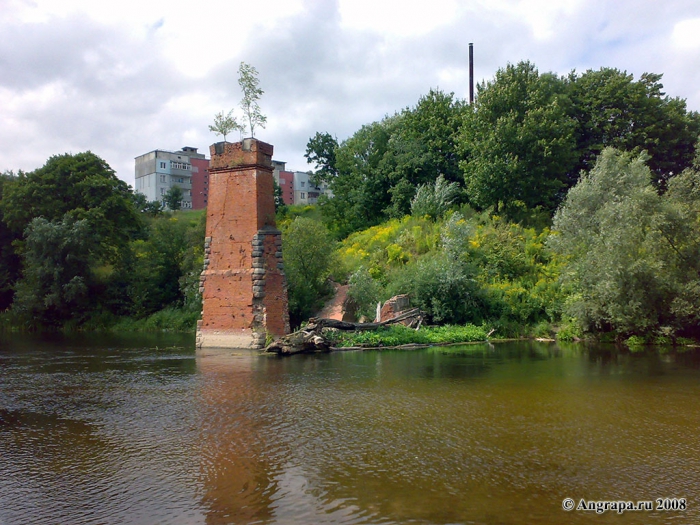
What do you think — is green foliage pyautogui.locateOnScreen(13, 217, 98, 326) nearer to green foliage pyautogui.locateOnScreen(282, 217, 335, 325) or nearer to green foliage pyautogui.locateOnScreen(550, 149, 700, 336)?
green foliage pyautogui.locateOnScreen(282, 217, 335, 325)

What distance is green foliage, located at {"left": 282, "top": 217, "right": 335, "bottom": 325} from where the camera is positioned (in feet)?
82.2

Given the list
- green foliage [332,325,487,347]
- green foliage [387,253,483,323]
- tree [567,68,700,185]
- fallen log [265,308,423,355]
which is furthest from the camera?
tree [567,68,700,185]

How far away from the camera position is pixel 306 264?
25938mm

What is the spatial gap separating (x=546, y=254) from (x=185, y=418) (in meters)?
23.3

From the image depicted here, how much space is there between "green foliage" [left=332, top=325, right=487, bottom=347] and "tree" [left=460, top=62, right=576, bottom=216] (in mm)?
9642

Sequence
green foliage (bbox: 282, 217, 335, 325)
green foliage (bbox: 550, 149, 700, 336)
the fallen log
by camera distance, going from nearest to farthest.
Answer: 1. the fallen log
2. green foliage (bbox: 550, 149, 700, 336)
3. green foliage (bbox: 282, 217, 335, 325)

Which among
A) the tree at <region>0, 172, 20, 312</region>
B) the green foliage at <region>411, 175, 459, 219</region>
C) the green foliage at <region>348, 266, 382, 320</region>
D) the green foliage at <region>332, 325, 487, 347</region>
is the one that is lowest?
the green foliage at <region>332, 325, 487, 347</region>

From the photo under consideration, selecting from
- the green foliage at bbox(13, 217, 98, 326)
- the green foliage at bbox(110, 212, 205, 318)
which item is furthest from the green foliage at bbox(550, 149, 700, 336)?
the green foliage at bbox(13, 217, 98, 326)

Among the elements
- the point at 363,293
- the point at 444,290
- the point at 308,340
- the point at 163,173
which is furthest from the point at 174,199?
the point at 308,340

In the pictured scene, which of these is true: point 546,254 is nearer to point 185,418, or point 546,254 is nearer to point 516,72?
point 516,72

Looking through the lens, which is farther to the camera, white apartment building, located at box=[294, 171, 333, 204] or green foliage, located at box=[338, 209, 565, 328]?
white apartment building, located at box=[294, 171, 333, 204]

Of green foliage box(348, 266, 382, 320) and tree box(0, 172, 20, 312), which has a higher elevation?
tree box(0, 172, 20, 312)

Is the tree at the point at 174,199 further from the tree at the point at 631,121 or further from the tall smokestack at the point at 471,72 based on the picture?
the tree at the point at 631,121

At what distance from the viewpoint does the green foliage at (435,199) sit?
108 ft
